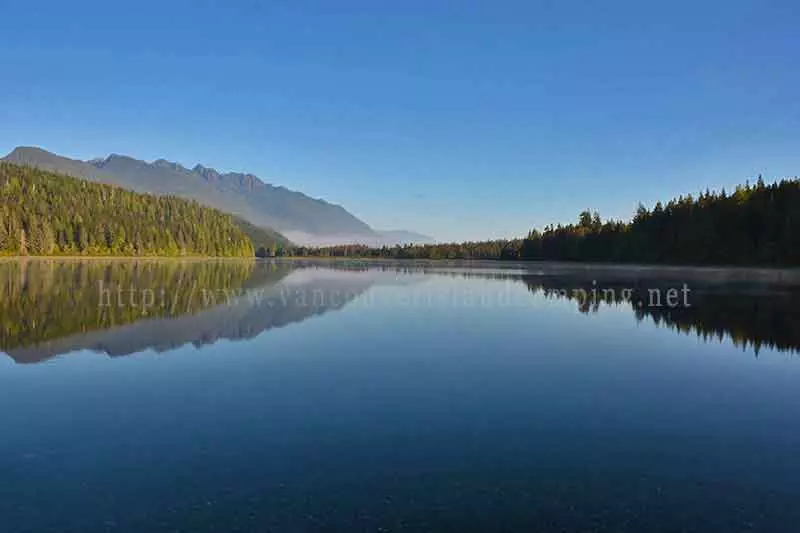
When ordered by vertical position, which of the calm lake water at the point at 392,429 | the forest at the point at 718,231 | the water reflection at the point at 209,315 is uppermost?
the forest at the point at 718,231

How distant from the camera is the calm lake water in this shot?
9.11m

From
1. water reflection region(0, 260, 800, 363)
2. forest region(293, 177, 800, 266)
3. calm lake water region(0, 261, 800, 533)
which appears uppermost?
forest region(293, 177, 800, 266)

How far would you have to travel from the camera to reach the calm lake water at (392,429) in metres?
9.11

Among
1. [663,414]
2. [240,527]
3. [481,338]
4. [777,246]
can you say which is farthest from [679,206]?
[240,527]

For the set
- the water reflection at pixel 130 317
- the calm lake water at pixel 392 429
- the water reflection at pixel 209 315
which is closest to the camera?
the calm lake water at pixel 392 429

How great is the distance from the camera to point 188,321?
31266 millimetres

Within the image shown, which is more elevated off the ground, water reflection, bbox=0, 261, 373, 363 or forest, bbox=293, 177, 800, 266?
forest, bbox=293, 177, 800, 266

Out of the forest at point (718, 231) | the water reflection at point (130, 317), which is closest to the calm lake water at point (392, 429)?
the water reflection at point (130, 317)

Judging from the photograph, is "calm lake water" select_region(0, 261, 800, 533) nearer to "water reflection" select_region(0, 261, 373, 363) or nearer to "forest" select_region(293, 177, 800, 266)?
"water reflection" select_region(0, 261, 373, 363)

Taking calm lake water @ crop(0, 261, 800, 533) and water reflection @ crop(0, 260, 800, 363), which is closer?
calm lake water @ crop(0, 261, 800, 533)

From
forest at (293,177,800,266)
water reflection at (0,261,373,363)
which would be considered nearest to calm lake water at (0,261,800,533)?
water reflection at (0,261,373,363)

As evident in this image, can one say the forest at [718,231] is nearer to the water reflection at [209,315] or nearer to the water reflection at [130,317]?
the water reflection at [209,315]

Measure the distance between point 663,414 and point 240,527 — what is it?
11.4 m

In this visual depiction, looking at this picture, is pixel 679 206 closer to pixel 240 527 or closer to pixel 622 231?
pixel 622 231
